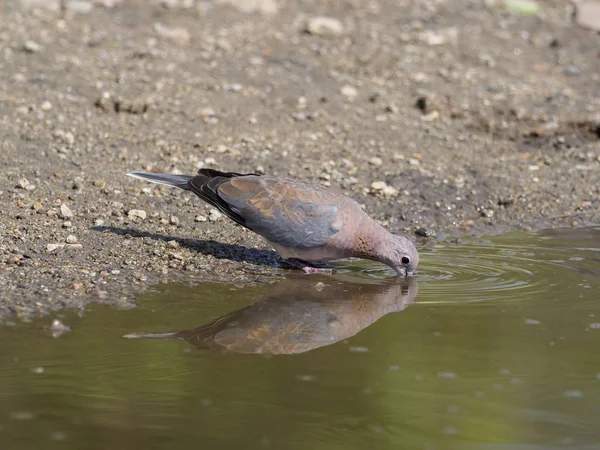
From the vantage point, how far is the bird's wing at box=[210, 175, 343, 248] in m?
6.67

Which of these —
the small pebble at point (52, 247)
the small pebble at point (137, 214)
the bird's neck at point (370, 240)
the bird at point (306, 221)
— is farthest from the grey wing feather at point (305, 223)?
the small pebble at point (52, 247)

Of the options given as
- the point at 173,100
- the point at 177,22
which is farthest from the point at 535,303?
the point at 177,22

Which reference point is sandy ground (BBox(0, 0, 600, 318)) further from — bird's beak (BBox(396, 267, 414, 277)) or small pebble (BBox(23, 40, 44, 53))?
bird's beak (BBox(396, 267, 414, 277))

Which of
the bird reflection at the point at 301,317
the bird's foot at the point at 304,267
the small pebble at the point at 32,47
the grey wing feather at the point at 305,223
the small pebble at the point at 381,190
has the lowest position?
the bird reflection at the point at 301,317

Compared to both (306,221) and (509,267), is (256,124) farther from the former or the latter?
(509,267)

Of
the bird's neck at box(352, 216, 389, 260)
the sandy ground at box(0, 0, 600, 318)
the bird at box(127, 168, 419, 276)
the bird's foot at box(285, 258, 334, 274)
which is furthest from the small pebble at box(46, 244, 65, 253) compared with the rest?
the bird's neck at box(352, 216, 389, 260)

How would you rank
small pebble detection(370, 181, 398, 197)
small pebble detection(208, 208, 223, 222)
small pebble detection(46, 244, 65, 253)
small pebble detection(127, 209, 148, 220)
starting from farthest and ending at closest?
small pebble detection(370, 181, 398, 197) → small pebble detection(208, 208, 223, 222) → small pebble detection(127, 209, 148, 220) → small pebble detection(46, 244, 65, 253)

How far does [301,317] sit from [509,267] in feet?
5.86

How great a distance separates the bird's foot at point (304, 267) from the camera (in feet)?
22.5

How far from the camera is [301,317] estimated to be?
5.85m

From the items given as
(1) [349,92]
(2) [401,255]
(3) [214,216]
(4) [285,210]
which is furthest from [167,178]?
(1) [349,92]

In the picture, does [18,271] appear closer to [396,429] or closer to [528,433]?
[396,429]

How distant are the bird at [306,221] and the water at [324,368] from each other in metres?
0.18

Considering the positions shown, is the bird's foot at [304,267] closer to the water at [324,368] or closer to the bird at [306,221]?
the bird at [306,221]
